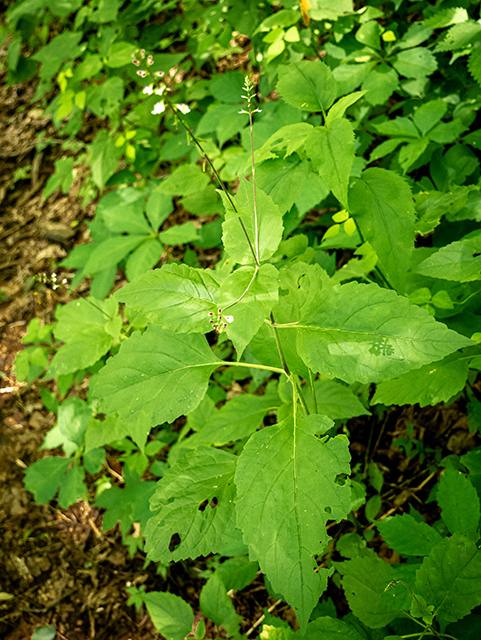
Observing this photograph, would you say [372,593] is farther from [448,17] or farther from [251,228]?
[448,17]

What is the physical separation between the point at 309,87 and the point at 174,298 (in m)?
0.93

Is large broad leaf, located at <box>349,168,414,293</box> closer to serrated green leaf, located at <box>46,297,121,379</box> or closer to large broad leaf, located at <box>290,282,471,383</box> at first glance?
large broad leaf, located at <box>290,282,471,383</box>

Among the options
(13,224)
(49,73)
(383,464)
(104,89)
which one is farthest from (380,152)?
(13,224)

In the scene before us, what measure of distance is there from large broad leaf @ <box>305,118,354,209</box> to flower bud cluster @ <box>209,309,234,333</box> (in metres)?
0.52

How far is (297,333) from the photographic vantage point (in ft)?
4.17

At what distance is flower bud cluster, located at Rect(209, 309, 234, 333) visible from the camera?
Answer: 3.47ft

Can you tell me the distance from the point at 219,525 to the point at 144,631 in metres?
1.55

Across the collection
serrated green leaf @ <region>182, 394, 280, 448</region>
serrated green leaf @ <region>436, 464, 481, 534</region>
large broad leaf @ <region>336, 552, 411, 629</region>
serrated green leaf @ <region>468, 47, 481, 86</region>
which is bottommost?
large broad leaf @ <region>336, 552, 411, 629</region>

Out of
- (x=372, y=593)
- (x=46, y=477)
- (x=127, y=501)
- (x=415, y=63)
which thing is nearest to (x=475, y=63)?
(x=415, y=63)

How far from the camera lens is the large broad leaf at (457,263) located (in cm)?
140

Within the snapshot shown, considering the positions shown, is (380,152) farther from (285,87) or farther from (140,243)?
(140,243)

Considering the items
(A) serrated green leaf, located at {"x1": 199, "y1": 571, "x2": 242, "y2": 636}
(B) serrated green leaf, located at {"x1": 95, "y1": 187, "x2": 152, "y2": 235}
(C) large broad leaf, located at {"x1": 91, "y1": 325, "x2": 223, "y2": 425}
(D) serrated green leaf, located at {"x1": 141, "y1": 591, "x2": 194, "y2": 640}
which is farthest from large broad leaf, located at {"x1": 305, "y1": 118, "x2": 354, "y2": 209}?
(D) serrated green leaf, located at {"x1": 141, "y1": 591, "x2": 194, "y2": 640}

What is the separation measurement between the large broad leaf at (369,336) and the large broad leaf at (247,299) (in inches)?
7.4

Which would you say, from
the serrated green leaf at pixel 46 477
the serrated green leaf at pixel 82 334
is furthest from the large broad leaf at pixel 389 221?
the serrated green leaf at pixel 46 477
